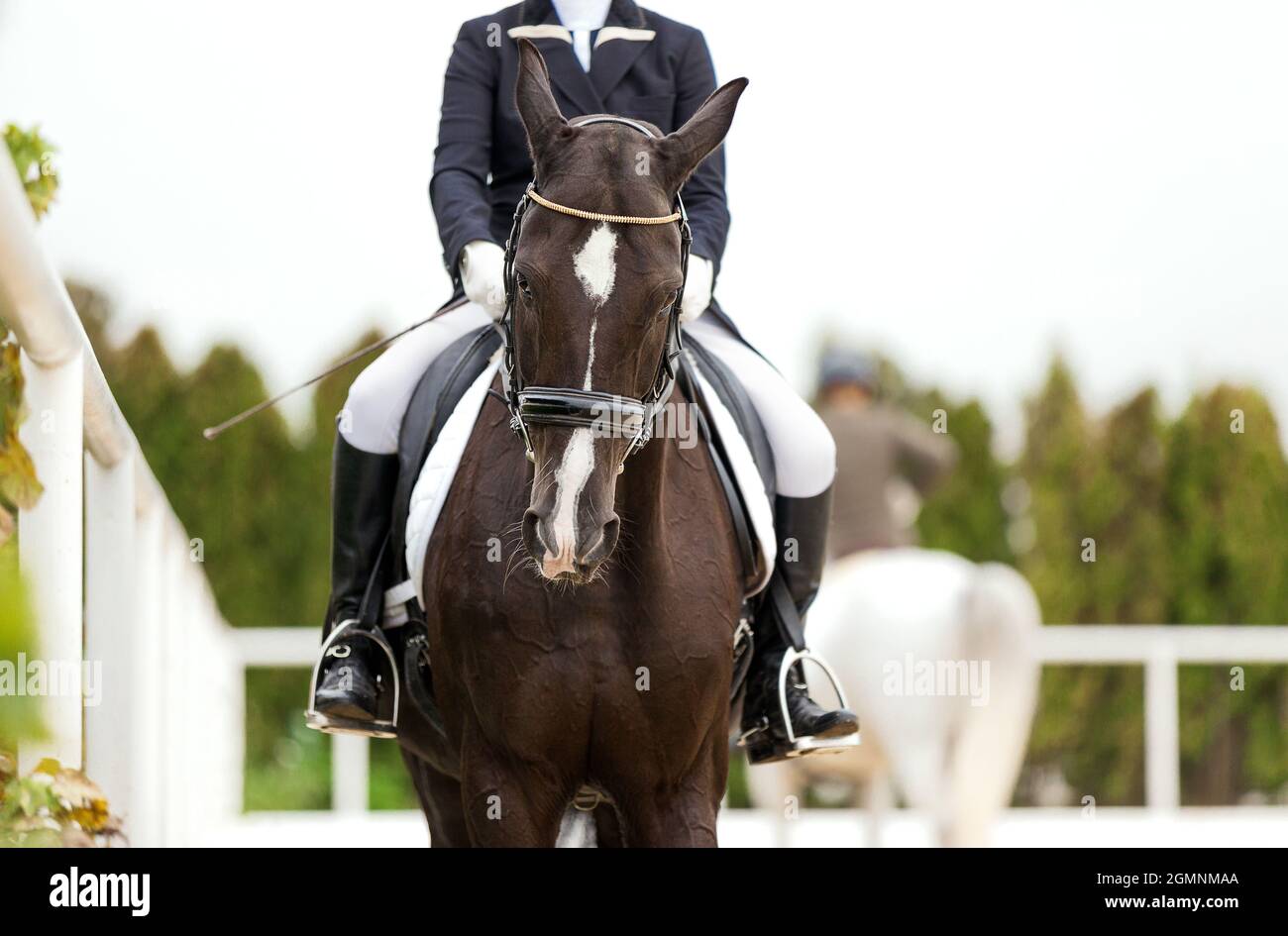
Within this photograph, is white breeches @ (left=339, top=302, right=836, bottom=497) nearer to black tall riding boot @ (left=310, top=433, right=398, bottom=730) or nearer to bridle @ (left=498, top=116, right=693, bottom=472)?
black tall riding boot @ (left=310, top=433, right=398, bottom=730)

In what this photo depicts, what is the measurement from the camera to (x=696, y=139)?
302 centimetres

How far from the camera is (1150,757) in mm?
10281

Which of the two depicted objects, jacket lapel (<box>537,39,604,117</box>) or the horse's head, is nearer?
the horse's head

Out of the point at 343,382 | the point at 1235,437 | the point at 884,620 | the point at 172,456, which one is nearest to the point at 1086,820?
the point at 884,620

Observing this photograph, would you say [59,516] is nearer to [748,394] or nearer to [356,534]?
[356,534]

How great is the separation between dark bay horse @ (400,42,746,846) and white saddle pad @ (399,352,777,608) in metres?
0.04

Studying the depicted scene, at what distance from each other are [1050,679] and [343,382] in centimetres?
663

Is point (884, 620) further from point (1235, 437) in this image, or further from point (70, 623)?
point (1235, 437)

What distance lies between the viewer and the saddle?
3.52 meters

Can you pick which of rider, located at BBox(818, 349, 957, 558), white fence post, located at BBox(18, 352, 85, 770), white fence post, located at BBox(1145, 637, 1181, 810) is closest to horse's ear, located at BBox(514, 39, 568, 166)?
white fence post, located at BBox(18, 352, 85, 770)

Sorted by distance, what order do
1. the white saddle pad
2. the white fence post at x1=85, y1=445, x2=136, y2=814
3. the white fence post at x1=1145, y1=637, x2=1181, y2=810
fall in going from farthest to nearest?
the white fence post at x1=1145, y1=637, x2=1181, y2=810
the white fence post at x1=85, y1=445, x2=136, y2=814
the white saddle pad

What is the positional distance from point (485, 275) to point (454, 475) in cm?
47

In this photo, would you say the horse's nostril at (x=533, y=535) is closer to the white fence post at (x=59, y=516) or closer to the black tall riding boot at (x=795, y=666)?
the white fence post at (x=59, y=516)

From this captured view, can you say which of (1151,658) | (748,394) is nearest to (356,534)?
(748,394)
